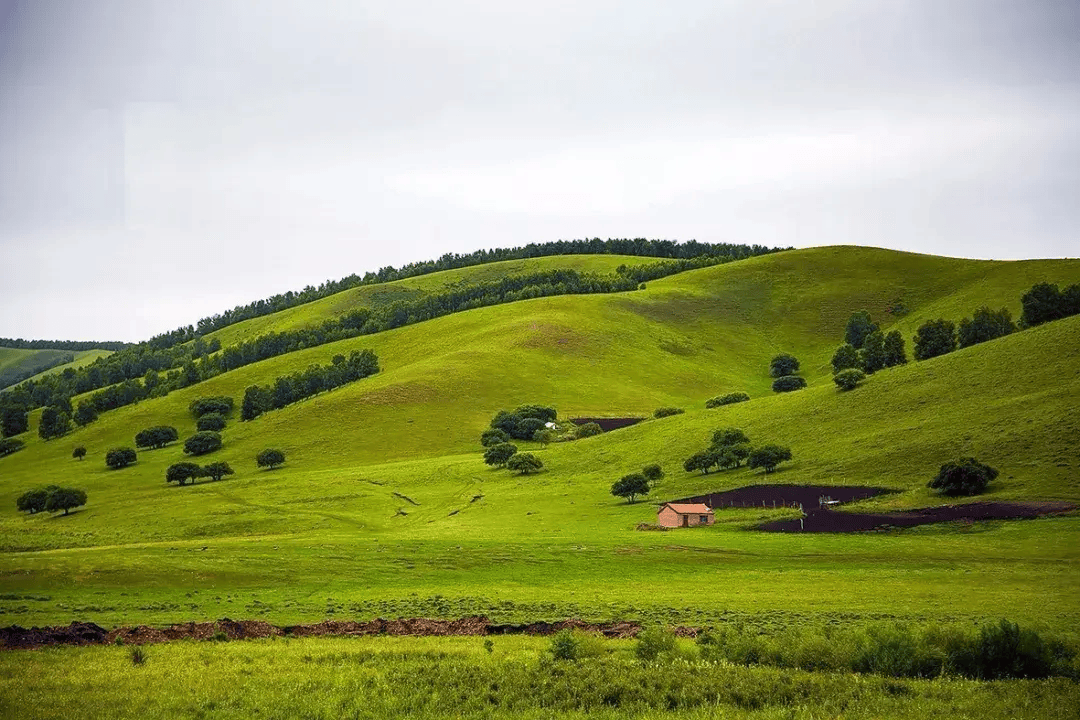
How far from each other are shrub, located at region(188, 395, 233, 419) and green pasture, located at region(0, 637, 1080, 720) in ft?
484

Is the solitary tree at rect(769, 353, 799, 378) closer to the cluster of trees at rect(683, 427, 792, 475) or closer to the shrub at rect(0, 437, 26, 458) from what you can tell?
the cluster of trees at rect(683, 427, 792, 475)

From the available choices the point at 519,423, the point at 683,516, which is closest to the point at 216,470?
the point at 519,423

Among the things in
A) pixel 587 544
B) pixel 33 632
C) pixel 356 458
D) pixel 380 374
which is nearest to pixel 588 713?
pixel 33 632

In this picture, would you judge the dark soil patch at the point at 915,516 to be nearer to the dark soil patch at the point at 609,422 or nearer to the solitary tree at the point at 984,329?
the dark soil patch at the point at 609,422

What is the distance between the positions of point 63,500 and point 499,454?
178 ft

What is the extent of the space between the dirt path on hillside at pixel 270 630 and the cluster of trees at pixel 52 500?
259 ft

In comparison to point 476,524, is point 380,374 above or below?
above

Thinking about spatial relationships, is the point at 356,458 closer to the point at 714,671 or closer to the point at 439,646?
the point at 439,646

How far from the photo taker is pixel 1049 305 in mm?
124000

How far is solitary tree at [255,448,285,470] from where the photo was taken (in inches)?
5074

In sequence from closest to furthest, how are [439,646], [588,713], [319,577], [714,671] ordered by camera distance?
[588,713] < [714,671] < [439,646] < [319,577]

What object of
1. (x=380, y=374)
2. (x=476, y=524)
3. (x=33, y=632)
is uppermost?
(x=380, y=374)

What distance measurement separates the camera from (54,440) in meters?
173

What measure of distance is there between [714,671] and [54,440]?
18049 centimetres
